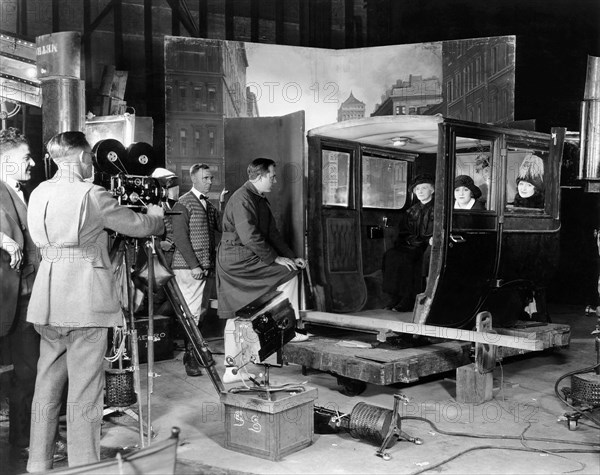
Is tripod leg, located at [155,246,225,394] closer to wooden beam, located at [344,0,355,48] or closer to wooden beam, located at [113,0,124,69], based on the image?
wooden beam, located at [113,0,124,69]

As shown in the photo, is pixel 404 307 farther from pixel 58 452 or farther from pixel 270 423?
pixel 58 452

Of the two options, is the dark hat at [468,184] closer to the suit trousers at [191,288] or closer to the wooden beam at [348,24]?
the suit trousers at [191,288]

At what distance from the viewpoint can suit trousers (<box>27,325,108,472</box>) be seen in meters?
3.35

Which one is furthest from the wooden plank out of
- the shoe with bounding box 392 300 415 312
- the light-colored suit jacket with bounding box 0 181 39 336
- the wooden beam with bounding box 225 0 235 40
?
the wooden beam with bounding box 225 0 235 40

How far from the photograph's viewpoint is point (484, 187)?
542cm

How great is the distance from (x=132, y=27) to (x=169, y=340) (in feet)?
17.1

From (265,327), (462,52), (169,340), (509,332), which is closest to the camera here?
(265,327)

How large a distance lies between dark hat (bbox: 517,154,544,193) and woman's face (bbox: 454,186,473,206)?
25.9 inches

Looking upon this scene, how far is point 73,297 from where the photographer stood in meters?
3.34

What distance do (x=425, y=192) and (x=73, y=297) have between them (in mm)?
3760

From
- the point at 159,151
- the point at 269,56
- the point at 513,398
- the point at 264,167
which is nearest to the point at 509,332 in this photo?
the point at 513,398

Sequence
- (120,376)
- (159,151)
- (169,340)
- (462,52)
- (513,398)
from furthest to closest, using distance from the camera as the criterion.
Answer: (159,151)
(462,52)
(169,340)
(513,398)
(120,376)

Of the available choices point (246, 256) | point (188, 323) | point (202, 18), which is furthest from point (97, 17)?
point (188, 323)

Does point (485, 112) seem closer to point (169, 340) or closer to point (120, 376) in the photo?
point (169, 340)
